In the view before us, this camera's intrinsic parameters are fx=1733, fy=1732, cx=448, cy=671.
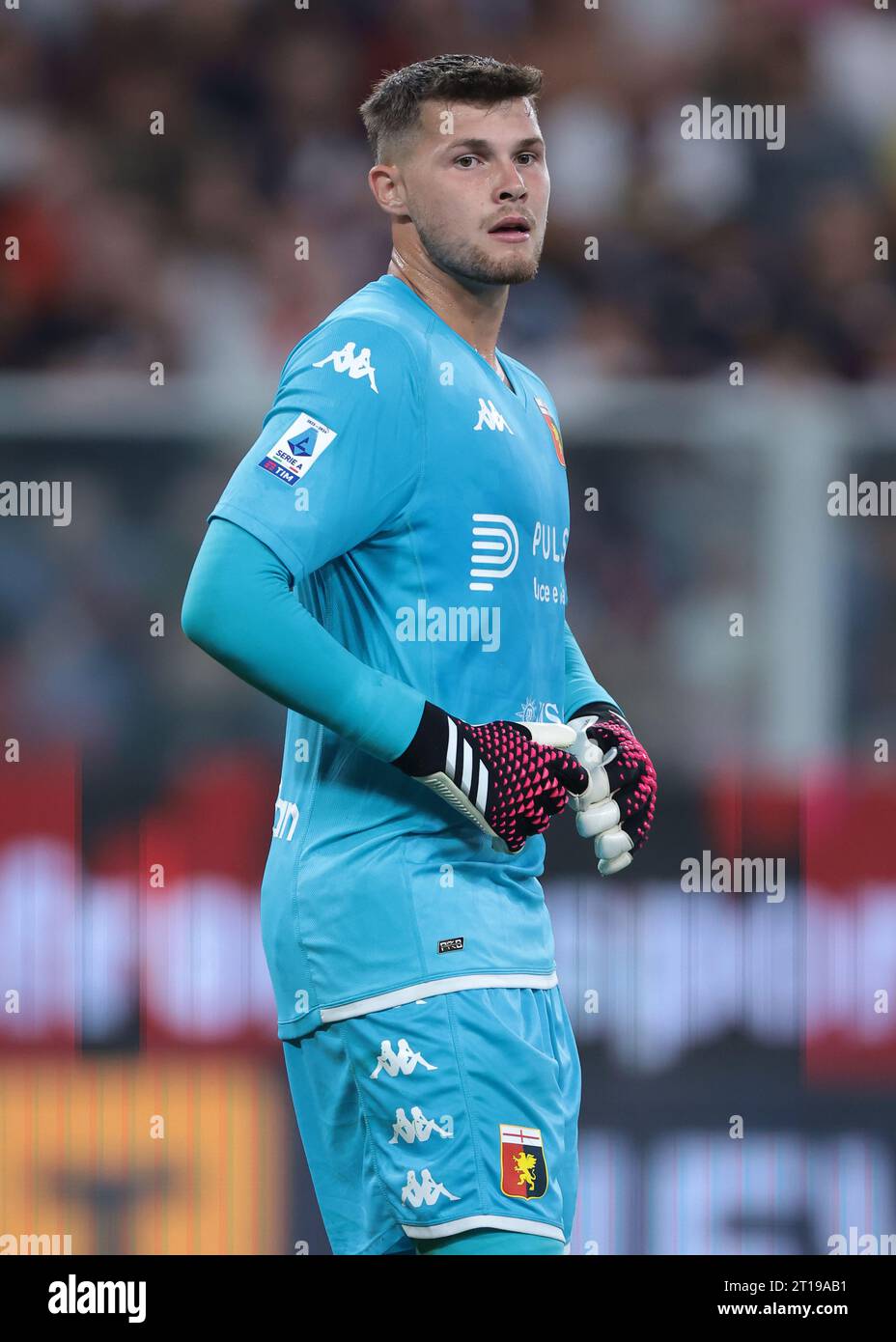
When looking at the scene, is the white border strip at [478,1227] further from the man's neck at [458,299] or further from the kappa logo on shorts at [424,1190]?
the man's neck at [458,299]

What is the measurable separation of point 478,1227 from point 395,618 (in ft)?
2.49

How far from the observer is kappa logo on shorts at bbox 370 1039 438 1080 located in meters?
2.12

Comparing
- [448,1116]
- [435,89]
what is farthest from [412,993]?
[435,89]

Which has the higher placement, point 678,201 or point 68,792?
point 678,201

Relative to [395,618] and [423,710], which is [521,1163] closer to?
[423,710]

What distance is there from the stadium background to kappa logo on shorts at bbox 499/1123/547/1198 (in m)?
1.79

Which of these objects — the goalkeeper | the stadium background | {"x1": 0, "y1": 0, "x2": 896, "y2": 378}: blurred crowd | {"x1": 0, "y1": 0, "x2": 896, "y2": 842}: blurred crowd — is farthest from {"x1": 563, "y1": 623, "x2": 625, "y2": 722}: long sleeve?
{"x1": 0, "y1": 0, "x2": 896, "y2": 378}: blurred crowd

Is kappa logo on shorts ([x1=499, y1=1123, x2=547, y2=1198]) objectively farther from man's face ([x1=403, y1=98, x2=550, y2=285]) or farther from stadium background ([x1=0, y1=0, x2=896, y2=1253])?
stadium background ([x1=0, y1=0, x2=896, y2=1253])

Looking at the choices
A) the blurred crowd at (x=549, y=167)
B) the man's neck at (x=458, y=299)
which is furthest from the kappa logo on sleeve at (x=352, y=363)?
the blurred crowd at (x=549, y=167)

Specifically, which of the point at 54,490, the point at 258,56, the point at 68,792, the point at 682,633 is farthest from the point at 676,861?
the point at 258,56

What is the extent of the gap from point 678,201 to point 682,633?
2.00 metres

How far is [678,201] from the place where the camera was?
6.06 meters

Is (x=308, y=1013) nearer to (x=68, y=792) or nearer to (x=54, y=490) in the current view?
(x=68, y=792)

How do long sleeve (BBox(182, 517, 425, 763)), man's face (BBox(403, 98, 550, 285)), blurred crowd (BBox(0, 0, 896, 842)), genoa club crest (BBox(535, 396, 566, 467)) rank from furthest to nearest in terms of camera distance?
blurred crowd (BBox(0, 0, 896, 842))
genoa club crest (BBox(535, 396, 566, 467))
man's face (BBox(403, 98, 550, 285))
long sleeve (BBox(182, 517, 425, 763))
